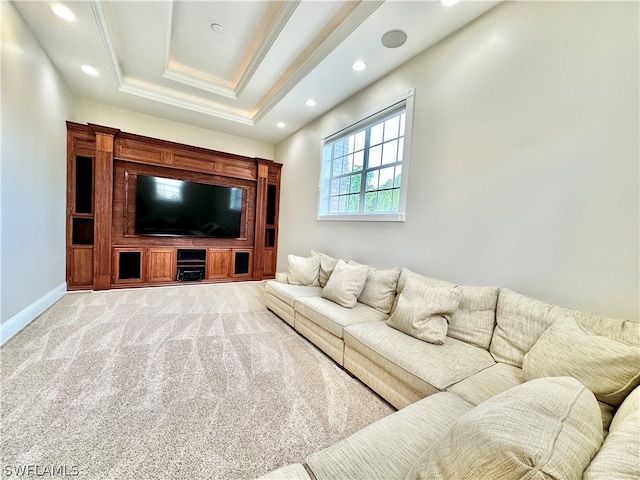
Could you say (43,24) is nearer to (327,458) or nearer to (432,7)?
(432,7)

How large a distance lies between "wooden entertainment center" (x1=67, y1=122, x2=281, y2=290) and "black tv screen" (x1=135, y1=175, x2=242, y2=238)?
4.1 inches

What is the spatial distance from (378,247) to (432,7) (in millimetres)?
2222

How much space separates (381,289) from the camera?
8.29 ft

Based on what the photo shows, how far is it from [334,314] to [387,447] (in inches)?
54.8

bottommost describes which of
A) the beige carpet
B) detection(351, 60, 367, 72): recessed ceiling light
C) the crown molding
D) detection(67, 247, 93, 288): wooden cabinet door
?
the beige carpet

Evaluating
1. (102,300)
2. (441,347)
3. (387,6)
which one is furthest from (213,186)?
(441,347)

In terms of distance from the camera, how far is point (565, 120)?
1.69 meters

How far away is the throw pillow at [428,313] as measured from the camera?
6.03ft

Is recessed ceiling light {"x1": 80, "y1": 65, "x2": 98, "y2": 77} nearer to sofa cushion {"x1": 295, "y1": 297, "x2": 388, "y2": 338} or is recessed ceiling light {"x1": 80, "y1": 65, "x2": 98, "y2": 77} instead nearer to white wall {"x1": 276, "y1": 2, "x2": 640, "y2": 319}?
white wall {"x1": 276, "y1": 2, "x2": 640, "y2": 319}

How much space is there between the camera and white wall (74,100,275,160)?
162 inches

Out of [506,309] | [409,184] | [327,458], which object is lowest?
[327,458]

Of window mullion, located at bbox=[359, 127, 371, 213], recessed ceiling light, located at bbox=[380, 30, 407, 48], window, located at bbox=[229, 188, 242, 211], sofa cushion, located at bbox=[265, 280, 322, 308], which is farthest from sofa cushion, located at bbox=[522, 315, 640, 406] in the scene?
window, located at bbox=[229, 188, 242, 211]

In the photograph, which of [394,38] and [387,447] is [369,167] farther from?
[387,447]

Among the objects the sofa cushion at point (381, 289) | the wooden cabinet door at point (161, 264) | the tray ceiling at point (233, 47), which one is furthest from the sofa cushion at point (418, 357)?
the wooden cabinet door at point (161, 264)
